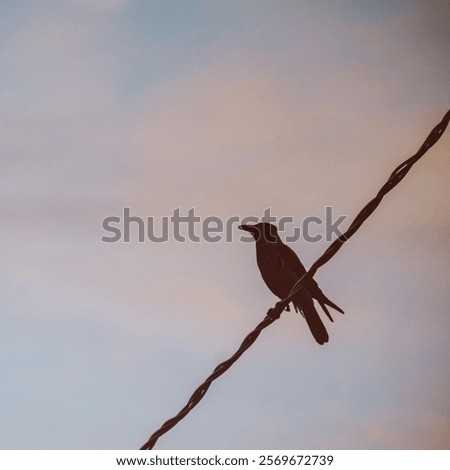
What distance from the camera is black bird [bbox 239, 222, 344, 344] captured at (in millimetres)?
1794

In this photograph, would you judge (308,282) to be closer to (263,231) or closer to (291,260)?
(291,260)

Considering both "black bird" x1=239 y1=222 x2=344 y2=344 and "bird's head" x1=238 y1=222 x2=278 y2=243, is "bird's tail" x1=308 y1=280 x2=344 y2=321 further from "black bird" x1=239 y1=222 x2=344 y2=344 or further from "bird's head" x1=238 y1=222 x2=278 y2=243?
"bird's head" x1=238 y1=222 x2=278 y2=243

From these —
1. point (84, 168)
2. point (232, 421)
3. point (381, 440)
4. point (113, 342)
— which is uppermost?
point (84, 168)

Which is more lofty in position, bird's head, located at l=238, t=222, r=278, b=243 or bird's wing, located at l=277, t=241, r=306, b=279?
bird's head, located at l=238, t=222, r=278, b=243

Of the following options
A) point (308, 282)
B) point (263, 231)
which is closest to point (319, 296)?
point (308, 282)

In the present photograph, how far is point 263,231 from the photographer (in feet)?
6.05

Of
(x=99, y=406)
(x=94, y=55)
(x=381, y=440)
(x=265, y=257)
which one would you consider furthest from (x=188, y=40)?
(x=381, y=440)

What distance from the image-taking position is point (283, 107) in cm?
196

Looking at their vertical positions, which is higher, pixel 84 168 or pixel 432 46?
pixel 432 46

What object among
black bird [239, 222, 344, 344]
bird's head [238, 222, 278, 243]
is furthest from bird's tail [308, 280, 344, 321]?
bird's head [238, 222, 278, 243]

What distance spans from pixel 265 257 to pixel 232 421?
17.1 inches

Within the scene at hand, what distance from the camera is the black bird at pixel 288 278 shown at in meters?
1.79

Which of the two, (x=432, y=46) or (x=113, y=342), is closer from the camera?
(x=113, y=342)

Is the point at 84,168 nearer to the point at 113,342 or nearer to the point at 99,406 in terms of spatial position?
the point at 113,342
